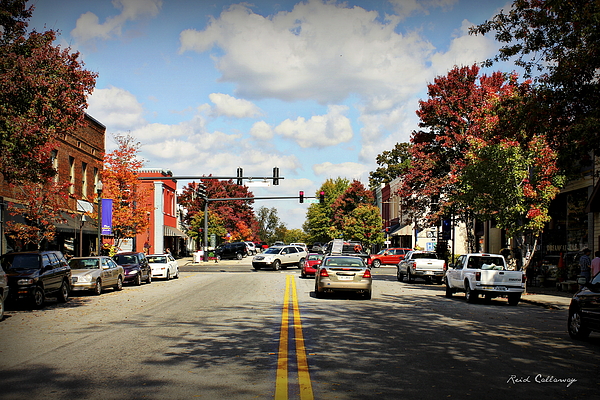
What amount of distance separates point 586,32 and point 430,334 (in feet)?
21.7

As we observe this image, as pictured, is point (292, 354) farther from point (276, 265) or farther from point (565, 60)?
point (276, 265)

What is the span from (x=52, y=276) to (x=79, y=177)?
1821 cm

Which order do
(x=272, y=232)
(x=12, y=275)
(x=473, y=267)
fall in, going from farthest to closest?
(x=272, y=232) < (x=473, y=267) < (x=12, y=275)

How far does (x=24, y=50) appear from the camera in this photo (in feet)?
47.0

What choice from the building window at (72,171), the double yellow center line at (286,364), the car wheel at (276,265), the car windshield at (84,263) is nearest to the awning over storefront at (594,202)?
the double yellow center line at (286,364)

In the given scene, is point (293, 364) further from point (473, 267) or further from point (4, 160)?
point (473, 267)

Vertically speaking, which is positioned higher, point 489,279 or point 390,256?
point 489,279

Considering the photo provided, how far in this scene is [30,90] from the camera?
1394cm

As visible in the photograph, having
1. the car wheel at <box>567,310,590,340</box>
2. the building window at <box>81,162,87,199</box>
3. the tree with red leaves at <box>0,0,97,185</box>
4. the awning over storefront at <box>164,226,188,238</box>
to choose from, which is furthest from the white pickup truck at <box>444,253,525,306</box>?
the awning over storefront at <box>164,226,188,238</box>

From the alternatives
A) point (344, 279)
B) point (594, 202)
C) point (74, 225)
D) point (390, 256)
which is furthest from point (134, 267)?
point (390, 256)

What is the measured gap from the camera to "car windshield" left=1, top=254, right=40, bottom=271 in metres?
16.6

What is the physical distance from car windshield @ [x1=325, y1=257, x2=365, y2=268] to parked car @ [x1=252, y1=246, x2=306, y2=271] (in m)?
20.5

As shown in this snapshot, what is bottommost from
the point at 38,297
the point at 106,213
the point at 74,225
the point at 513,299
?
the point at 513,299

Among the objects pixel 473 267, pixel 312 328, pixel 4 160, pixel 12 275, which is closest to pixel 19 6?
pixel 4 160
